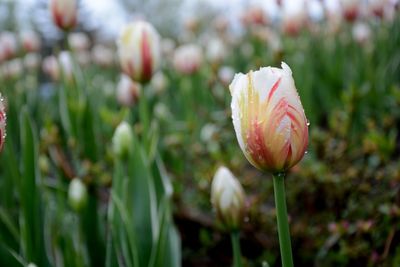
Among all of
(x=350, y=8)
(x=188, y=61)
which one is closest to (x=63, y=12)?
(x=188, y=61)

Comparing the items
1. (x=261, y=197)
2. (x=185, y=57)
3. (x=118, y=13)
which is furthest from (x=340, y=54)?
(x=118, y=13)

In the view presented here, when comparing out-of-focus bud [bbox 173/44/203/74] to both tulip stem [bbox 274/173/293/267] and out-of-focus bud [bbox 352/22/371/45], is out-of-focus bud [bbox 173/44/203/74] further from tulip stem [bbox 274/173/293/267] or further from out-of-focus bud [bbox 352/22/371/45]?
tulip stem [bbox 274/173/293/267]

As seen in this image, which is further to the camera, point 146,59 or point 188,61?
point 188,61

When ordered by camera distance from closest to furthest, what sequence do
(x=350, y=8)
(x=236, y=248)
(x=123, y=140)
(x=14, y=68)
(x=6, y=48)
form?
(x=236, y=248) → (x=123, y=140) → (x=350, y=8) → (x=6, y=48) → (x=14, y=68)

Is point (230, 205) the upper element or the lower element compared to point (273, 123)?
lower

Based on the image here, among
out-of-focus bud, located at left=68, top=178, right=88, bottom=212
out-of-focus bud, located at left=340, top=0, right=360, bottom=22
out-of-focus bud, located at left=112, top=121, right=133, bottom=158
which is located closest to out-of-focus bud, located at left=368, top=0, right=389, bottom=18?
out-of-focus bud, located at left=340, top=0, right=360, bottom=22

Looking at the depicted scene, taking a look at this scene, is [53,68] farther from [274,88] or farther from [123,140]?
[274,88]

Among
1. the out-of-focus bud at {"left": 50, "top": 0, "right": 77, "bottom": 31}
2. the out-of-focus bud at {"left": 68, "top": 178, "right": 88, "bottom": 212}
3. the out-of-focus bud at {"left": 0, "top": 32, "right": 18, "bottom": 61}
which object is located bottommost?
the out-of-focus bud at {"left": 68, "top": 178, "right": 88, "bottom": 212}
